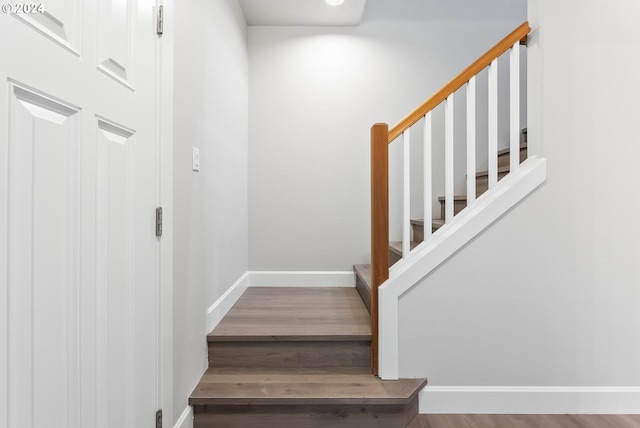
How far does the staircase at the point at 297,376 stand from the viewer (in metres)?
1.54

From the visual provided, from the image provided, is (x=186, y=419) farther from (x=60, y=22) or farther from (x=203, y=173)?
(x=60, y=22)

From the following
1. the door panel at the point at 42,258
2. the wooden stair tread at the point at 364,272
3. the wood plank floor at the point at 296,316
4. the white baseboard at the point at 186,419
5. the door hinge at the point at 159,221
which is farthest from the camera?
the wooden stair tread at the point at 364,272

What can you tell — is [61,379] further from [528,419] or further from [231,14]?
[231,14]

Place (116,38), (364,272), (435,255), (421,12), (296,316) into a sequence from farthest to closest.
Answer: (421,12), (364,272), (296,316), (435,255), (116,38)

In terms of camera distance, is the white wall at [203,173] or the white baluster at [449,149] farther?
the white baluster at [449,149]

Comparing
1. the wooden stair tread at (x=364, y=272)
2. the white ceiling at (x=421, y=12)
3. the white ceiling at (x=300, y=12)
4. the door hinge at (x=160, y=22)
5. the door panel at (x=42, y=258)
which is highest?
the white ceiling at (x=421, y=12)

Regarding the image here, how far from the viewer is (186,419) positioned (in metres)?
1.45

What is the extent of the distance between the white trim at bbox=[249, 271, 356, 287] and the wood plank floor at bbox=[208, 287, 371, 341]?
13 cm

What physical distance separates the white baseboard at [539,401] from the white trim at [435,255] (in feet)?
0.90

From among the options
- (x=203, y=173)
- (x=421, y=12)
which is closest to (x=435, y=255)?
(x=203, y=173)

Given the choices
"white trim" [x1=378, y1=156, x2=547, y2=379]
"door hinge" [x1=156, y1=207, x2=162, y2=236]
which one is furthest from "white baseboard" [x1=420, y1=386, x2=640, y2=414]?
"door hinge" [x1=156, y1=207, x2=162, y2=236]

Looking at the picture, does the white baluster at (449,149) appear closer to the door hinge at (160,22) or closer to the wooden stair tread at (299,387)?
the wooden stair tread at (299,387)

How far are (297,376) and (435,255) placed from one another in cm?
93

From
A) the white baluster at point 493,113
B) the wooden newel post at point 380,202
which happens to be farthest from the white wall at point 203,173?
the white baluster at point 493,113
